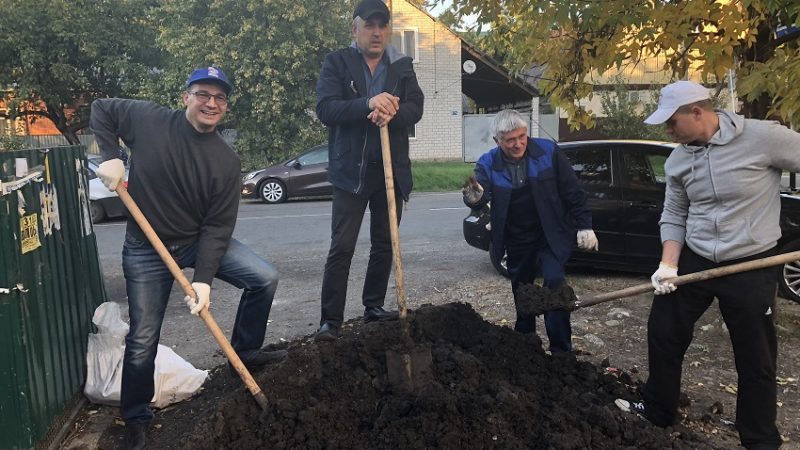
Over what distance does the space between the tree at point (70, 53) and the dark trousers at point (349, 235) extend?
68.1ft

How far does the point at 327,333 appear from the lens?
4227 mm

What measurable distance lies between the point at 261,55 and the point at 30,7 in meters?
9.07

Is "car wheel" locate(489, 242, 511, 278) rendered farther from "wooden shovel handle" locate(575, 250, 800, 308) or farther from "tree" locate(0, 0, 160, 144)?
"tree" locate(0, 0, 160, 144)

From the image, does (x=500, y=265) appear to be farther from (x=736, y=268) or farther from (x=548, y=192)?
(x=736, y=268)

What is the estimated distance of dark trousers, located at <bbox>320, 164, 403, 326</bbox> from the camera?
432cm

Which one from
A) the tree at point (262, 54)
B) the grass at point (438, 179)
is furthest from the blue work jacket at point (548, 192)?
the tree at point (262, 54)

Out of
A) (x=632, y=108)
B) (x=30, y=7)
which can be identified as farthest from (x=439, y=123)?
(x=30, y=7)

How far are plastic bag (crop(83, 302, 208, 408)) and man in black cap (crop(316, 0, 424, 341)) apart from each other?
920 millimetres

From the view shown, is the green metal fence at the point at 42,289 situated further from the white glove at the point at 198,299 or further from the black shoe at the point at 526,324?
the black shoe at the point at 526,324

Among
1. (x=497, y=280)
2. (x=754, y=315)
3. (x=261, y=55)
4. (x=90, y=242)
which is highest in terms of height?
(x=261, y=55)

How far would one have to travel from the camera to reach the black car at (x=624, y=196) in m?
6.67

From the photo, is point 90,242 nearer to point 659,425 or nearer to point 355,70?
point 355,70

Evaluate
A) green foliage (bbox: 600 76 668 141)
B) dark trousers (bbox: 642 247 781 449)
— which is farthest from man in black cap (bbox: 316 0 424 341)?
green foliage (bbox: 600 76 668 141)

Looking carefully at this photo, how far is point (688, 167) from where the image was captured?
10.6 feet
